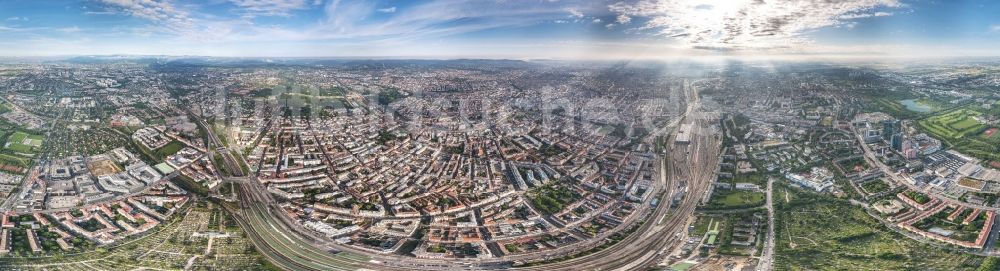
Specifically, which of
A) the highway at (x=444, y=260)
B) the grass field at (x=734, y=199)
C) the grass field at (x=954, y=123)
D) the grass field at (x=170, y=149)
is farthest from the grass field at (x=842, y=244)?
the grass field at (x=170, y=149)

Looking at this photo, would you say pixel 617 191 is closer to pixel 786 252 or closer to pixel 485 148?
pixel 786 252

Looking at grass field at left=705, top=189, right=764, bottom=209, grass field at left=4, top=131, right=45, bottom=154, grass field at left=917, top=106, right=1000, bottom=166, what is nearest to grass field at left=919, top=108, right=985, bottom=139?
grass field at left=917, top=106, right=1000, bottom=166

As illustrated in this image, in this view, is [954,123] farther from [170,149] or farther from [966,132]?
[170,149]

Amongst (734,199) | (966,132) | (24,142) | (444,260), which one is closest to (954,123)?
(966,132)

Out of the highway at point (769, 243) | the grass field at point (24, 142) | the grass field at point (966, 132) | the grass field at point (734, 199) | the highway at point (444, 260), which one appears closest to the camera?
the highway at point (769, 243)

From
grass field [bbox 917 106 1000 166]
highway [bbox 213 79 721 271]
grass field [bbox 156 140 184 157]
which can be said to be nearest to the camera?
highway [bbox 213 79 721 271]

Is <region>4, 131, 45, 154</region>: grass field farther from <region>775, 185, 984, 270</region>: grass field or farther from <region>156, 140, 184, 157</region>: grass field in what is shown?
<region>775, 185, 984, 270</region>: grass field

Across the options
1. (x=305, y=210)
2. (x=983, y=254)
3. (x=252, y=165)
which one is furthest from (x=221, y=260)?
(x=983, y=254)

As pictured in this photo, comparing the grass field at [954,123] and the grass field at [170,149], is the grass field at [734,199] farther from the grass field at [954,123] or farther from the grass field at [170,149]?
the grass field at [170,149]

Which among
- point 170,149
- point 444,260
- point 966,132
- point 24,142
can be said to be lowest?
point 444,260

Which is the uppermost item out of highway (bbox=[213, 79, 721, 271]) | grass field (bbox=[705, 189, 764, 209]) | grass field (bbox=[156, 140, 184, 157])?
grass field (bbox=[156, 140, 184, 157])
